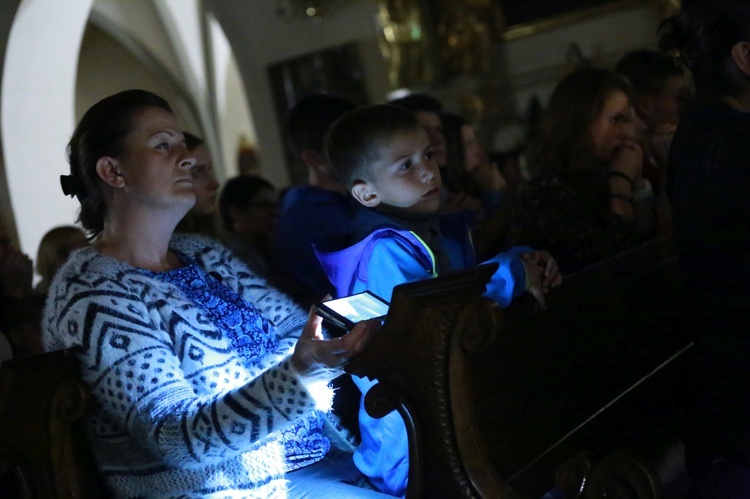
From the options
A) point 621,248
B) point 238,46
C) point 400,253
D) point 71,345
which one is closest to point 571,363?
point 400,253

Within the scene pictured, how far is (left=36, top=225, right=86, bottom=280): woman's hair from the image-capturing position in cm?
381

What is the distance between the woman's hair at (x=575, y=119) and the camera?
10.5 ft

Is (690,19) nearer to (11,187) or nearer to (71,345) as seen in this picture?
(71,345)

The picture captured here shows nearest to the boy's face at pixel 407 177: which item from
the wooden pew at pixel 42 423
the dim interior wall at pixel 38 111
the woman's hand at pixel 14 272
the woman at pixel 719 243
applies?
the woman at pixel 719 243

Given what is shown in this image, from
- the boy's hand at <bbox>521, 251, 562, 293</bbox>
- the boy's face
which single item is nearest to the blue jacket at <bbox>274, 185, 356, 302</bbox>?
the boy's face

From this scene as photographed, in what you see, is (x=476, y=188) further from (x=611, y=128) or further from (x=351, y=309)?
(x=351, y=309)

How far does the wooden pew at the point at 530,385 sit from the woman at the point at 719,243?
215mm

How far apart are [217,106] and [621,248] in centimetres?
1054

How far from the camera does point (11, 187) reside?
15.1 ft

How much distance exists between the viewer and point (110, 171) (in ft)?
7.02

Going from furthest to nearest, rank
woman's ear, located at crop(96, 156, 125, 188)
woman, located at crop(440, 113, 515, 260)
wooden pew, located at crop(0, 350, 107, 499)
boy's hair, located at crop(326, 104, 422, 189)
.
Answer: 1. woman, located at crop(440, 113, 515, 260)
2. boy's hair, located at crop(326, 104, 422, 189)
3. woman's ear, located at crop(96, 156, 125, 188)
4. wooden pew, located at crop(0, 350, 107, 499)

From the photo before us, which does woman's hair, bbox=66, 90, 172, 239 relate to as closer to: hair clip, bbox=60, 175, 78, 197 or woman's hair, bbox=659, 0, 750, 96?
hair clip, bbox=60, 175, 78, 197

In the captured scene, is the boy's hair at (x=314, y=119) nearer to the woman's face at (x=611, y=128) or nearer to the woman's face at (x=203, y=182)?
the woman's face at (x=203, y=182)

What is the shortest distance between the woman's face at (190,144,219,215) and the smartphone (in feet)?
4.21
